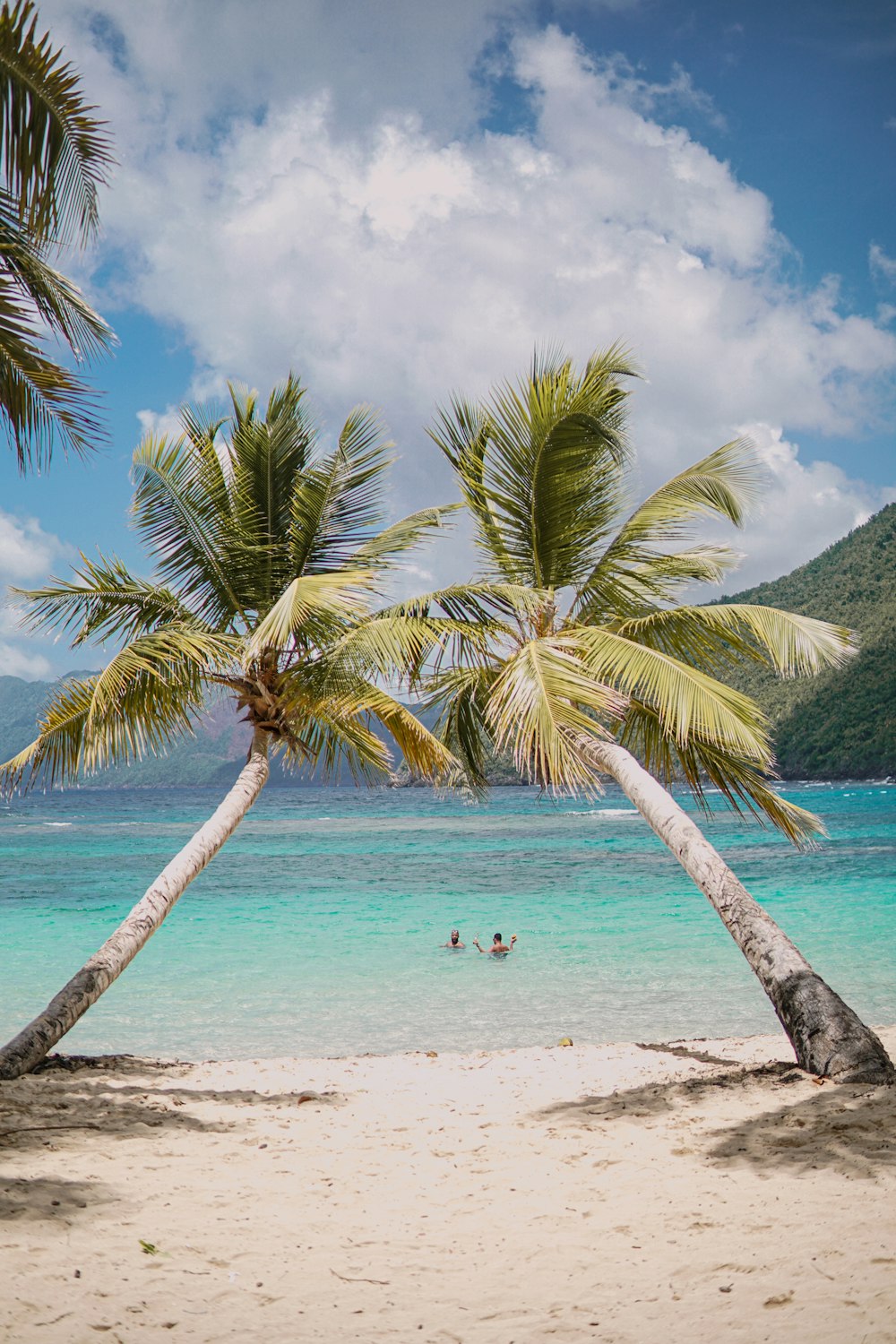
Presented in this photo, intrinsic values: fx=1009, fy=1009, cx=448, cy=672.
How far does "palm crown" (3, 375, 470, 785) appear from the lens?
26.5 feet

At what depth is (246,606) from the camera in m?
8.92

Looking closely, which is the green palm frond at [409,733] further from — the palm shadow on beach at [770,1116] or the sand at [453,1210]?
the palm shadow on beach at [770,1116]

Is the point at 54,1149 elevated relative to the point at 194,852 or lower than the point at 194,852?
lower

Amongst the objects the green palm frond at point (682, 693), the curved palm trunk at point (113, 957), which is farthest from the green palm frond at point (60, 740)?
the green palm frond at point (682, 693)

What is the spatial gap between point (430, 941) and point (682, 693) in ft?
36.4

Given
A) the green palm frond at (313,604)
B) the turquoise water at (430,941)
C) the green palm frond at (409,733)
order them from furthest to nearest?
the turquoise water at (430,941) < the green palm frond at (409,733) < the green palm frond at (313,604)

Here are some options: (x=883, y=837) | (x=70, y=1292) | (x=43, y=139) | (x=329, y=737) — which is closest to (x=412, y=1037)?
(x=329, y=737)

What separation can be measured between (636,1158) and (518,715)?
108 inches

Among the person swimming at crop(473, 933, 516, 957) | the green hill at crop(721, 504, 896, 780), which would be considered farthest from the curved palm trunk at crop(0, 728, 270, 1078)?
the green hill at crop(721, 504, 896, 780)

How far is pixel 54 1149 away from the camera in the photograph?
5.38 metres

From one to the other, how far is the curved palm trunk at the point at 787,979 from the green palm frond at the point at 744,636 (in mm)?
1368

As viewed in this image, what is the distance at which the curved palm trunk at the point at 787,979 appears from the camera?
20.3ft

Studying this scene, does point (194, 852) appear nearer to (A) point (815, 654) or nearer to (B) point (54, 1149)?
(B) point (54, 1149)

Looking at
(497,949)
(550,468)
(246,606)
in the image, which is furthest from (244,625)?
(497,949)
